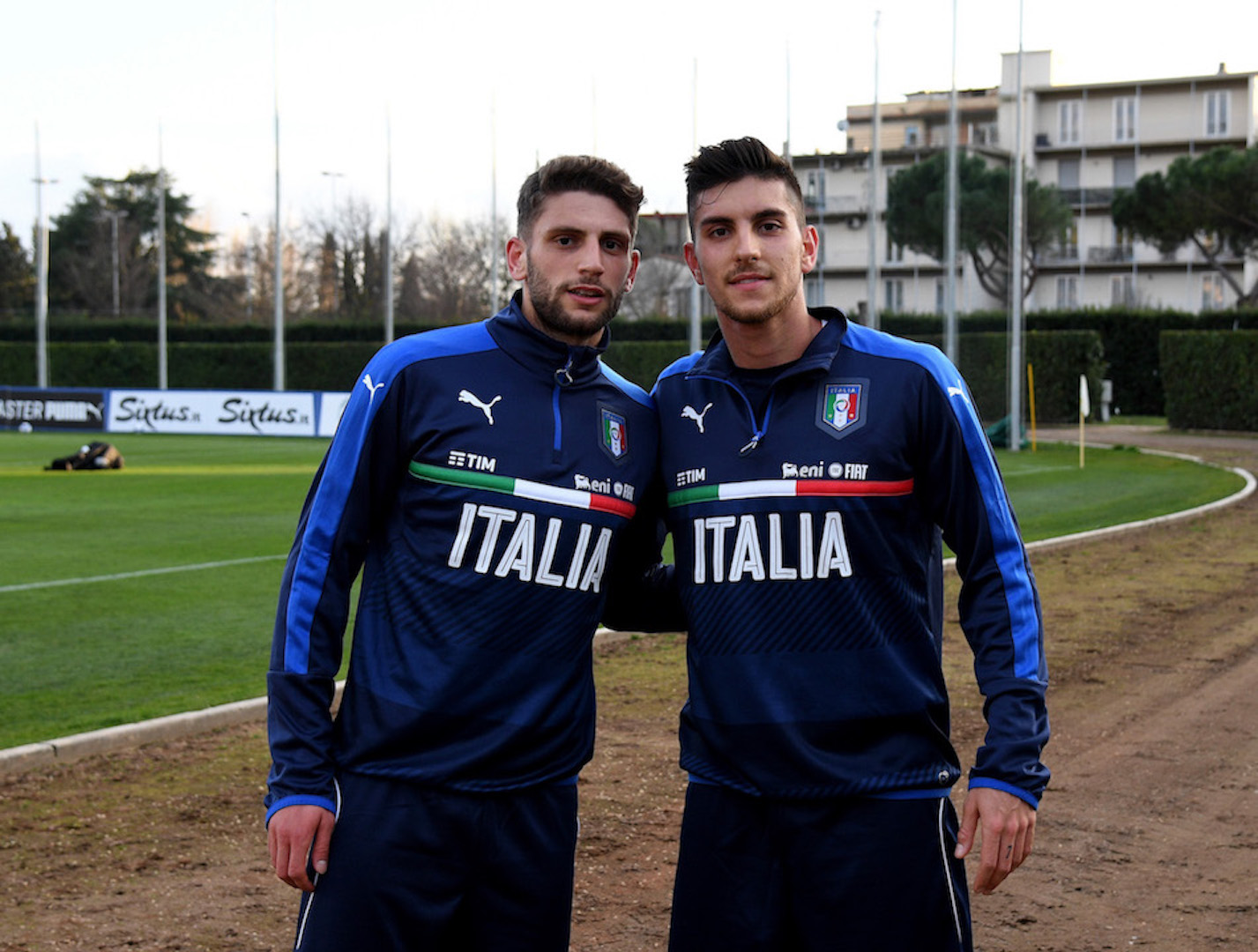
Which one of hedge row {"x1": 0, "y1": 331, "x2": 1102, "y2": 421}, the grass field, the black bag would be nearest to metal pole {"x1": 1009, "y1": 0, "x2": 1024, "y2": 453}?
the grass field

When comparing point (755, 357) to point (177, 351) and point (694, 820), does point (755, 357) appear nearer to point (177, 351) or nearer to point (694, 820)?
point (694, 820)

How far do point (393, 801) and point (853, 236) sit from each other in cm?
8130

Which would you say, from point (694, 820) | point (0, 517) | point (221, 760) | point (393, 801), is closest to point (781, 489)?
point (694, 820)

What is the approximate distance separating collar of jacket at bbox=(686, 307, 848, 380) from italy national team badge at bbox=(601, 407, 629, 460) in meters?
0.20

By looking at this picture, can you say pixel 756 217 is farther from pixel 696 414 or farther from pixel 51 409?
pixel 51 409

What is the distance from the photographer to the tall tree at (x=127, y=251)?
8162 centimetres

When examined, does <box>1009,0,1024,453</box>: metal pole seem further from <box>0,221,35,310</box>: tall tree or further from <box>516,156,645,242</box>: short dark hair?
<box>0,221,35,310</box>: tall tree

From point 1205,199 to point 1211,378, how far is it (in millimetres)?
20282

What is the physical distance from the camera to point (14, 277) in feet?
269

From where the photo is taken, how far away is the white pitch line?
12406 millimetres

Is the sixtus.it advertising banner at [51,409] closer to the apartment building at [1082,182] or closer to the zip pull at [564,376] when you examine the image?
the zip pull at [564,376]

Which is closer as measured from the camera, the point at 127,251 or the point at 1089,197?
the point at 1089,197

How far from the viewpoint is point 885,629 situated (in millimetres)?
3182

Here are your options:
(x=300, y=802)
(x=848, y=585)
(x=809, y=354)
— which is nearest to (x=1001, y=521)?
(x=848, y=585)
